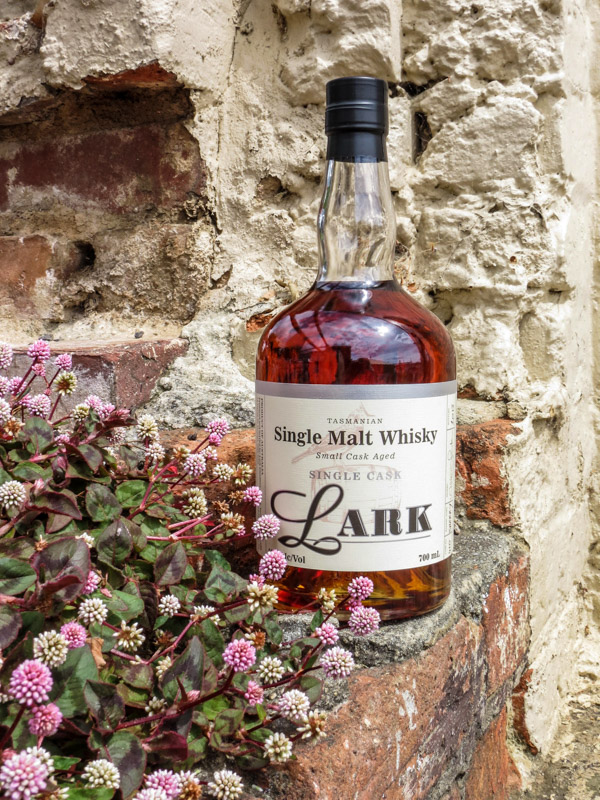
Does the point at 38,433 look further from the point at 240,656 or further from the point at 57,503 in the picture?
the point at 240,656

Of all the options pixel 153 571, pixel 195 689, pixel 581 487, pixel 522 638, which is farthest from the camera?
pixel 581 487

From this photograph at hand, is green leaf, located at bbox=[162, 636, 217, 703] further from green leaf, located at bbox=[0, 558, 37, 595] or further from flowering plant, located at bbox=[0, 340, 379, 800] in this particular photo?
green leaf, located at bbox=[0, 558, 37, 595]

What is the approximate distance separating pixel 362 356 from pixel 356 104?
9.6 inches

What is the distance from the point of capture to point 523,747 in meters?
0.98

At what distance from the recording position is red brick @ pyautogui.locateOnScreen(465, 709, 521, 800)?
2.73ft

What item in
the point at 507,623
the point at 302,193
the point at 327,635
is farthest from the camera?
the point at 302,193

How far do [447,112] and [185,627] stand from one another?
2.54 ft

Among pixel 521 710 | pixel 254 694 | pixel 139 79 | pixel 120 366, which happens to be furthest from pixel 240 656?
pixel 139 79

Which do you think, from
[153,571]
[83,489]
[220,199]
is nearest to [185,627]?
[153,571]

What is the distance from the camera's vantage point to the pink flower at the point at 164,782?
45 centimetres

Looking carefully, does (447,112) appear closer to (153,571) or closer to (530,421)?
(530,421)

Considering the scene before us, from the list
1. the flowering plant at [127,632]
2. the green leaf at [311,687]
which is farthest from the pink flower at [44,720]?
the green leaf at [311,687]

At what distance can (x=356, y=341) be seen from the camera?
27.3 inches

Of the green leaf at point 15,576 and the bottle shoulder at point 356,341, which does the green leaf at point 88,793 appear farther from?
the bottle shoulder at point 356,341
